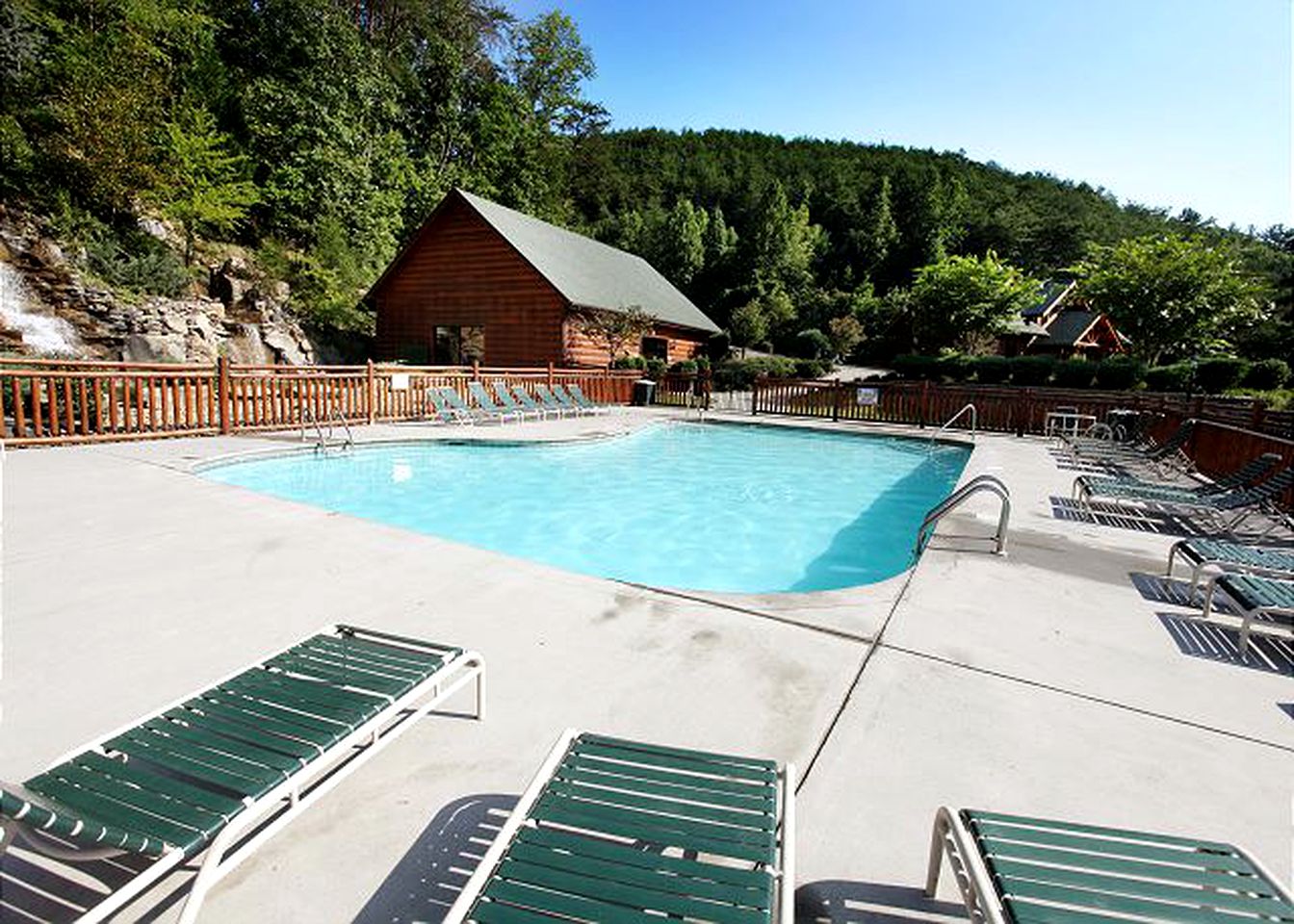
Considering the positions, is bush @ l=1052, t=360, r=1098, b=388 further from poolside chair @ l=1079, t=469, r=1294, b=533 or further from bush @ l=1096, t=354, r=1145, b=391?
poolside chair @ l=1079, t=469, r=1294, b=533

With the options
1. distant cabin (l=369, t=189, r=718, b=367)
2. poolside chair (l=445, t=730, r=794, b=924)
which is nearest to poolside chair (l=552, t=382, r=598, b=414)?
distant cabin (l=369, t=189, r=718, b=367)

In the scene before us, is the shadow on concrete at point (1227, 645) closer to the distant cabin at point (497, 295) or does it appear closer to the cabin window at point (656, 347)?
the distant cabin at point (497, 295)

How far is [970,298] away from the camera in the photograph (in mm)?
26719

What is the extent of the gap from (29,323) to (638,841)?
19683 millimetres

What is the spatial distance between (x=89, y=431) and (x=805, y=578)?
1012cm

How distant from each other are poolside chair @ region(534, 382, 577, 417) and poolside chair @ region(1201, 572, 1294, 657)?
13385mm

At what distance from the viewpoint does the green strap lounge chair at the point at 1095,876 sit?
1.48 meters

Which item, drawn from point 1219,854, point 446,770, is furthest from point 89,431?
point 1219,854

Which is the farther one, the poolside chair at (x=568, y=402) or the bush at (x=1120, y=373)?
the bush at (x=1120, y=373)

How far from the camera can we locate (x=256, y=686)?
2387mm

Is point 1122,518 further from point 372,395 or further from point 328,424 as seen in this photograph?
point 372,395

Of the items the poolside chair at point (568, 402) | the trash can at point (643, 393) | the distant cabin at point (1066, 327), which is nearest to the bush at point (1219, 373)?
the distant cabin at point (1066, 327)

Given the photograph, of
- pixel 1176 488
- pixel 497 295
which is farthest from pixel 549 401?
pixel 1176 488

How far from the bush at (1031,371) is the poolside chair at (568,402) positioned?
1520cm
